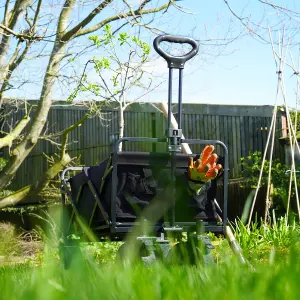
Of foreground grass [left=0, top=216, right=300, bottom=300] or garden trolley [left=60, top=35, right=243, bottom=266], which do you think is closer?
foreground grass [left=0, top=216, right=300, bottom=300]

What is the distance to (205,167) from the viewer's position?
4348mm

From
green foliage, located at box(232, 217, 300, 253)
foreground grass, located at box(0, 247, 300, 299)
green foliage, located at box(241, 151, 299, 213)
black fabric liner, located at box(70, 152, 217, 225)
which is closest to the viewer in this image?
foreground grass, located at box(0, 247, 300, 299)

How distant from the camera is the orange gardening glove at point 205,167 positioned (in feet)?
14.2

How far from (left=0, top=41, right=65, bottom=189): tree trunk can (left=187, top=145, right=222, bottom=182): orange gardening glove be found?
4118 mm

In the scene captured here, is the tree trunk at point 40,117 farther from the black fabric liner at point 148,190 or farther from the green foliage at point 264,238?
the black fabric liner at point 148,190

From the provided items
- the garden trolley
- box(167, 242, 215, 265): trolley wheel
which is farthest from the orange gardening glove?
box(167, 242, 215, 265): trolley wheel

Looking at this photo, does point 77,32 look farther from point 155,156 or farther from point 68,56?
point 155,156

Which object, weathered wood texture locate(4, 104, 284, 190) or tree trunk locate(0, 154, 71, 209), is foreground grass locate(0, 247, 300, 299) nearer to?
tree trunk locate(0, 154, 71, 209)

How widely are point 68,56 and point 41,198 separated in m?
6.20

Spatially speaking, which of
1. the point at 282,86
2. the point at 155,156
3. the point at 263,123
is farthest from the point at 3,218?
the point at 155,156

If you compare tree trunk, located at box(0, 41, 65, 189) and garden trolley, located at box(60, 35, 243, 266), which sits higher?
tree trunk, located at box(0, 41, 65, 189)

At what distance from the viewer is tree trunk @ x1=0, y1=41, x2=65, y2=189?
28.1 ft

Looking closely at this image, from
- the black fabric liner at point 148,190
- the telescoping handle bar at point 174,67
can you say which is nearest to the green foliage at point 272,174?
the black fabric liner at point 148,190

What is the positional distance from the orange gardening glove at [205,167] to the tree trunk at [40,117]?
4.12m
